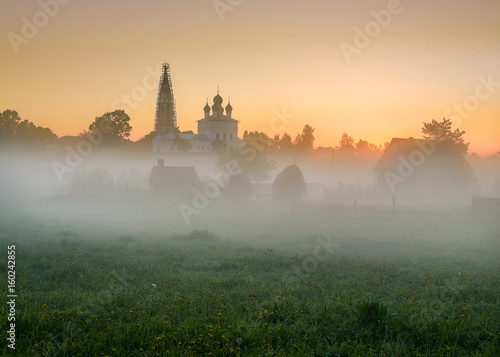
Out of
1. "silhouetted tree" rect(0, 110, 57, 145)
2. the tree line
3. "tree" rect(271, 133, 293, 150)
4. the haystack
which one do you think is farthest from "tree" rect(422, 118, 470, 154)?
"silhouetted tree" rect(0, 110, 57, 145)

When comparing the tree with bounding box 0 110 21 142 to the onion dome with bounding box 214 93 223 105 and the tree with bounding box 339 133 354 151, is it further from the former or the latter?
the tree with bounding box 339 133 354 151

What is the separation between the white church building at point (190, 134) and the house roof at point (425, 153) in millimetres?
55195

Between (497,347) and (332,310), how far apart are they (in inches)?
101

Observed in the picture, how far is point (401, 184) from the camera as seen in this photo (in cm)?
5072

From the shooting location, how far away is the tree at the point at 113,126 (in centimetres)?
8688

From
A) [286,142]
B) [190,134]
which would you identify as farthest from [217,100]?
[286,142]

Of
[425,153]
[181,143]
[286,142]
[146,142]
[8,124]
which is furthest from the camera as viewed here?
[286,142]

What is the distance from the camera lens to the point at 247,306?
7.45m

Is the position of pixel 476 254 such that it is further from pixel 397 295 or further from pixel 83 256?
pixel 83 256

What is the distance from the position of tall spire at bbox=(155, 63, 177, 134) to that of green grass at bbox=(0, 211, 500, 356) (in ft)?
308

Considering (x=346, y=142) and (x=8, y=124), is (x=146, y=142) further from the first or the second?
(x=346, y=142)

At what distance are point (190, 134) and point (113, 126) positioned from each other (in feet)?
105

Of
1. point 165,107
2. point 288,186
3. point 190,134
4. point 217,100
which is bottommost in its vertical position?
point 288,186

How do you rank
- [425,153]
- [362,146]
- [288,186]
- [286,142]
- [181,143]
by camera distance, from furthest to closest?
[362,146] → [286,142] → [181,143] → [425,153] → [288,186]
